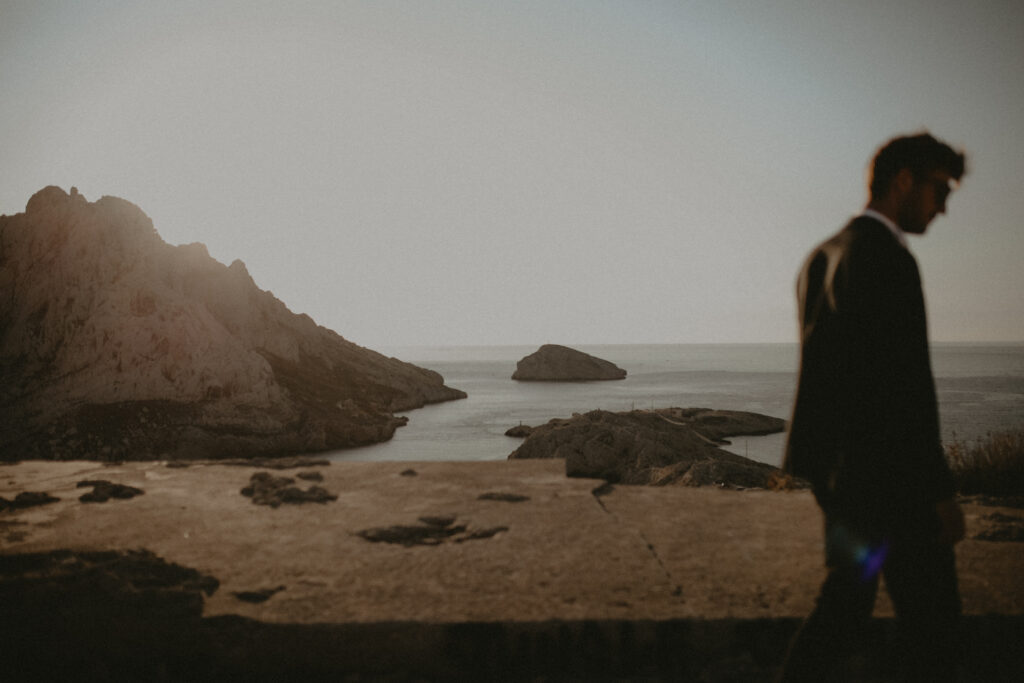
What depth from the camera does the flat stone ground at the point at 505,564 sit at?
1988mm

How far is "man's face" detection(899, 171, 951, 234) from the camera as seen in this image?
174cm

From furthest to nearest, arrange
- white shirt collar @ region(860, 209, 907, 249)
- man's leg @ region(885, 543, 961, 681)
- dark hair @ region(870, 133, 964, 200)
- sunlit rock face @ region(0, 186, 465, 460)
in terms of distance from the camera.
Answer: sunlit rock face @ region(0, 186, 465, 460)
dark hair @ region(870, 133, 964, 200)
white shirt collar @ region(860, 209, 907, 249)
man's leg @ region(885, 543, 961, 681)

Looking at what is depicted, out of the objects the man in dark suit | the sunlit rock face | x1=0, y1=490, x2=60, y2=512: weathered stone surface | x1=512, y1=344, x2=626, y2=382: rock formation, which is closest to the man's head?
the man in dark suit

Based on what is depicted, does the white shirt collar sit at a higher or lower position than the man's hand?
higher

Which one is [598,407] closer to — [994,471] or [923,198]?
[994,471]

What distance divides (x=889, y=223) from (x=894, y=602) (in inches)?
42.0

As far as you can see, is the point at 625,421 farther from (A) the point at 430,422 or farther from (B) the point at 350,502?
(A) the point at 430,422

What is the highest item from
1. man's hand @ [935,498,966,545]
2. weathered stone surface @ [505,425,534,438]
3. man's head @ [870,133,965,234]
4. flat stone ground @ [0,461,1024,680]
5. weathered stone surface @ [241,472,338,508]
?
man's head @ [870,133,965,234]

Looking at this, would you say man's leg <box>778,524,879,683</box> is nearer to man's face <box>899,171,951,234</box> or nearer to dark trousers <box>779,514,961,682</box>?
dark trousers <box>779,514,961,682</box>

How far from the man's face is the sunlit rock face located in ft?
105

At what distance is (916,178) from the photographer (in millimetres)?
1741

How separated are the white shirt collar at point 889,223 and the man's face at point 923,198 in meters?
0.05

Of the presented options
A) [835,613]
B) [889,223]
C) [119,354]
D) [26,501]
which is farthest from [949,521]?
[119,354]

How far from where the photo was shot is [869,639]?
2057mm
